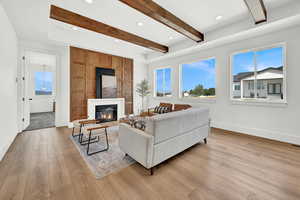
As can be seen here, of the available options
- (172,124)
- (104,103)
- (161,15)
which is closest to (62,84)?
(104,103)

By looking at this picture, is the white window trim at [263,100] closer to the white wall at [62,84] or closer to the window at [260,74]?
the window at [260,74]

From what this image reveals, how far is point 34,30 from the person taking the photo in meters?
3.22

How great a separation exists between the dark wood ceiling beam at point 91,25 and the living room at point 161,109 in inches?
0.9

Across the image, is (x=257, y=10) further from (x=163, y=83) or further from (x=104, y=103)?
(x=104, y=103)

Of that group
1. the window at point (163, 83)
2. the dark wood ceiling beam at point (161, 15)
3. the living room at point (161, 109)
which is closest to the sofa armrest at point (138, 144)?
the living room at point (161, 109)

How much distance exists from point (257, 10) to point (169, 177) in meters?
3.50

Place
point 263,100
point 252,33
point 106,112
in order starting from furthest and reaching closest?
point 106,112, point 263,100, point 252,33

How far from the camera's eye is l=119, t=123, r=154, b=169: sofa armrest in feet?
5.66

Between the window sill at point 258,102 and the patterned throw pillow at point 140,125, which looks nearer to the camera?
the patterned throw pillow at point 140,125

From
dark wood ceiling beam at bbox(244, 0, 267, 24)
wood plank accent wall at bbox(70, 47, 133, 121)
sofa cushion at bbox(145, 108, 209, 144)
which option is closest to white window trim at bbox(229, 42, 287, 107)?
dark wood ceiling beam at bbox(244, 0, 267, 24)

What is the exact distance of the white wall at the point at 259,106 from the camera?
2.84 m

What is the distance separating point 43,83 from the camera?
23.8 ft

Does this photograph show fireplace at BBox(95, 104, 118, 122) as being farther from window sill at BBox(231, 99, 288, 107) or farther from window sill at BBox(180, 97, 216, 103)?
window sill at BBox(231, 99, 288, 107)

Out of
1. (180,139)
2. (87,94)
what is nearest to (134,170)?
(180,139)
